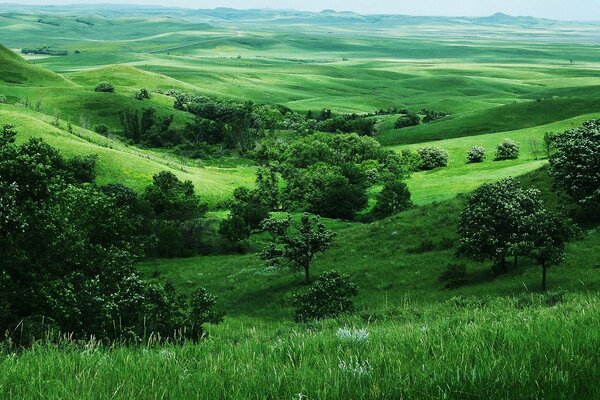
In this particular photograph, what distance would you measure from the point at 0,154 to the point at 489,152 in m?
163

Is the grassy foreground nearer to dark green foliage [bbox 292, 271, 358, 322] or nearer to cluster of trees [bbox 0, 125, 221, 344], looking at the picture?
cluster of trees [bbox 0, 125, 221, 344]

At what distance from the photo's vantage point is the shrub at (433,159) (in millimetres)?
171750

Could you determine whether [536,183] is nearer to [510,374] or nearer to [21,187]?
[21,187]

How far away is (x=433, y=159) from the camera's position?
17200 cm

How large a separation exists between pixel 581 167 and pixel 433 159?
11871cm

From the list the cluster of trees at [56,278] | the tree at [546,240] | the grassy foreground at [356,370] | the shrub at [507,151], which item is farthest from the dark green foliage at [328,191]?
the grassy foreground at [356,370]

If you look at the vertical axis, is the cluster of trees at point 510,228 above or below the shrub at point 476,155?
above

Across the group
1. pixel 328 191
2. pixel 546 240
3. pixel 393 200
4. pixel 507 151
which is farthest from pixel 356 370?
pixel 507 151

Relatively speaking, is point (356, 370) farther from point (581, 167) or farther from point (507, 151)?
point (507, 151)

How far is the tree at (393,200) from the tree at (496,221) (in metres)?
62.2

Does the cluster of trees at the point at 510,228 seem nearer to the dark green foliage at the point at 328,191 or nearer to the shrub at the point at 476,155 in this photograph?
the dark green foliage at the point at 328,191

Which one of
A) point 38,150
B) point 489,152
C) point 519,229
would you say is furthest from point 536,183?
point 489,152

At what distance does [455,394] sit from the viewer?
5117 millimetres

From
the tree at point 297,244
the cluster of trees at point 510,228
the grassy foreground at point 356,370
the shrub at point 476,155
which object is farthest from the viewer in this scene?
the shrub at point 476,155
